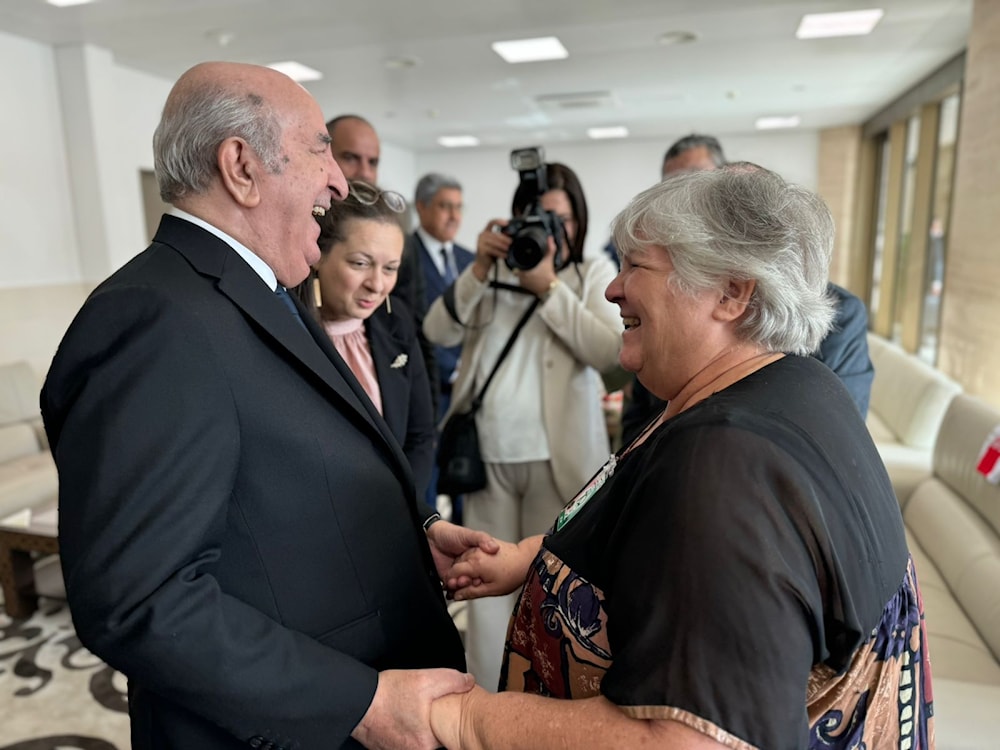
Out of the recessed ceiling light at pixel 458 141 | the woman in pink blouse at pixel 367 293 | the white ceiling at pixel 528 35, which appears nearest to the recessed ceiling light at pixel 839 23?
the white ceiling at pixel 528 35

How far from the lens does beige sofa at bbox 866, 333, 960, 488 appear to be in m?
3.53

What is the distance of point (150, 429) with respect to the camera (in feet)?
2.44

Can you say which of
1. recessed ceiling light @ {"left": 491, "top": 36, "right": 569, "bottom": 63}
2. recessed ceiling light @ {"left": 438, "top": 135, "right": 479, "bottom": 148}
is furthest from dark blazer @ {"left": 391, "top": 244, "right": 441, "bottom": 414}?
recessed ceiling light @ {"left": 438, "top": 135, "right": 479, "bottom": 148}

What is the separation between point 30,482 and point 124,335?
3748mm

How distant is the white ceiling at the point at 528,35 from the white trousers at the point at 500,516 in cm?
334

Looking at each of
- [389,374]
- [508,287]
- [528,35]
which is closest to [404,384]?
[389,374]

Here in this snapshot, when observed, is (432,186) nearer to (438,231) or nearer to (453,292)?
(438,231)

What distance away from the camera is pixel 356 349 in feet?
Answer: 5.41

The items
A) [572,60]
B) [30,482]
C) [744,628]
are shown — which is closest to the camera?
[744,628]

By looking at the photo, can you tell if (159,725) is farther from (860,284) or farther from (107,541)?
(860,284)

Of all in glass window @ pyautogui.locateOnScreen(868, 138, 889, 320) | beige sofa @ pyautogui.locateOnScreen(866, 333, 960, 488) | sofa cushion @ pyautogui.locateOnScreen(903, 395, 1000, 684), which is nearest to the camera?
sofa cushion @ pyautogui.locateOnScreen(903, 395, 1000, 684)

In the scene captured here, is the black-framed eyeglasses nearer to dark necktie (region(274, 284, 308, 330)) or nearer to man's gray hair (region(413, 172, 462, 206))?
dark necktie (region(274, 284, 308, 330))

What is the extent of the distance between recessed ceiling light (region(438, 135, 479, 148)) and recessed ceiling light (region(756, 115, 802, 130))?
398 cm

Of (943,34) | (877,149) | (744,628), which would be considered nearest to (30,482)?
(744,628)
